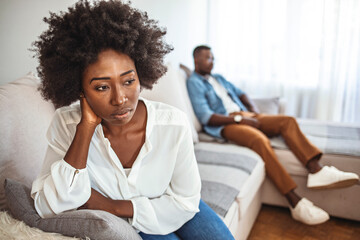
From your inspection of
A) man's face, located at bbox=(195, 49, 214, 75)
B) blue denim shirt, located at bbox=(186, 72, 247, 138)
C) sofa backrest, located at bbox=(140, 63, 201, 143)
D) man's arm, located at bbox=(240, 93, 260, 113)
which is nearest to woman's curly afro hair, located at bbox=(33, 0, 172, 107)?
sofa backrest, located at bbox=(140, 63, 201, 143)

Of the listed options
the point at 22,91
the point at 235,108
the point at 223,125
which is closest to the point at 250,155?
the point at 223,125

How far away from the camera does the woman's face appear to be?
3.08 ft

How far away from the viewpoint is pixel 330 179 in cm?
196

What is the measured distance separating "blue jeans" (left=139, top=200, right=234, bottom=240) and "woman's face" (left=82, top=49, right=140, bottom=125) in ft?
1.40

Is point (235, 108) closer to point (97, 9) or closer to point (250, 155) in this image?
point (250, 155)

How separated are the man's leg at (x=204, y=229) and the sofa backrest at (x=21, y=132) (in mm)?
571

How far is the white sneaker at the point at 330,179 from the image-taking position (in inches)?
75.5

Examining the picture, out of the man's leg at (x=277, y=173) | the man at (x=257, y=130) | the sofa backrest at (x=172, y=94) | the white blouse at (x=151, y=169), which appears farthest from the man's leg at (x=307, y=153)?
the white blouse at (x=151, y=169)

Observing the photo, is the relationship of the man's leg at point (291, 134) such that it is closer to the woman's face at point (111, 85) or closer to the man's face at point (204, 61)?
the man's face at point (204, 61)

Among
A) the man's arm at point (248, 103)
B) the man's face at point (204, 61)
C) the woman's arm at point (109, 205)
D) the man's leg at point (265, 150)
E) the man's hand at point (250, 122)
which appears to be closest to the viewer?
the woman's arm at point (109, 205)

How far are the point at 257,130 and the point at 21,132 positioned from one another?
60.6 inches

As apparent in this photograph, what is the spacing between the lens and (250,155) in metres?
2.07

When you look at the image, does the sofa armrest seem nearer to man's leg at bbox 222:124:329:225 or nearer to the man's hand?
the man's hand

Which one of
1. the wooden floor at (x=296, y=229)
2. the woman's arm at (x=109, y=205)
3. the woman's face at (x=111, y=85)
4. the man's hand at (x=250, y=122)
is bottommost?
the wooden floor at (x=296, y=229)
